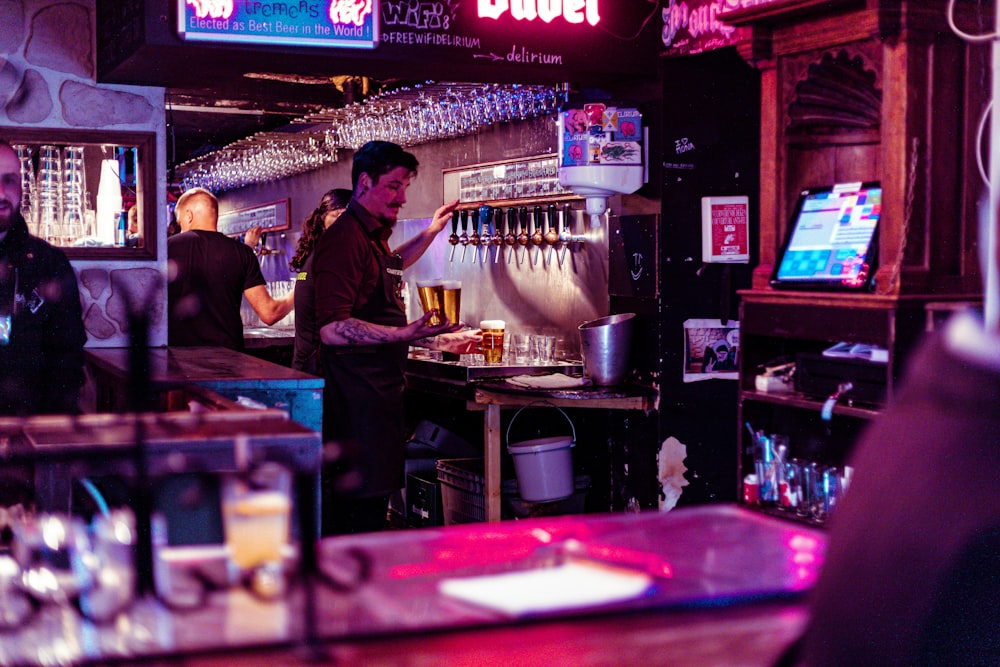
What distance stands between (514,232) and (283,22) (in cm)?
247

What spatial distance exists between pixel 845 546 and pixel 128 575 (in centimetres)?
123

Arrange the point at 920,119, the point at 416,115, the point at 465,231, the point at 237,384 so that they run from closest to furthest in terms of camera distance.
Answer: the point at 920,119
the point at 237,384
the point at 416,115
the point at 465,231

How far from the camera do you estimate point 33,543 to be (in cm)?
265

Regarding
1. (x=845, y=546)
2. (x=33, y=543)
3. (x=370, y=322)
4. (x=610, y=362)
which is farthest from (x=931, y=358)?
(x=610, y=362)

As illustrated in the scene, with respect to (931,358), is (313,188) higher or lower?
higher

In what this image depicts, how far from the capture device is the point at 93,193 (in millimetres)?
6051

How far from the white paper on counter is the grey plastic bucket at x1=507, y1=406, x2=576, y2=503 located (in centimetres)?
365

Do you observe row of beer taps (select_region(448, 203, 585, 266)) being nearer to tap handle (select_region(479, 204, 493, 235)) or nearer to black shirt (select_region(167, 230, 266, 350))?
tap handle (select_region(479, 204, 493, 235))

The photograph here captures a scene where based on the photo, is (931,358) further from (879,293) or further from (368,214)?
(368,214)

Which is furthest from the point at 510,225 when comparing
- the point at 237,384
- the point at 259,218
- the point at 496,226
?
the point at 259,218

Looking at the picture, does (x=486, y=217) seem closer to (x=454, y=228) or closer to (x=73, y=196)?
(x=454, y=228)

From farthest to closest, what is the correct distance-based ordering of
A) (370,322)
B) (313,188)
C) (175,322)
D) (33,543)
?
1. (313,188)
2. (175,322)
3. (370,322)
4. (33,543)

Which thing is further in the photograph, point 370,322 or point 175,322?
point 175,322

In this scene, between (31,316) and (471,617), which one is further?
(31,316)
